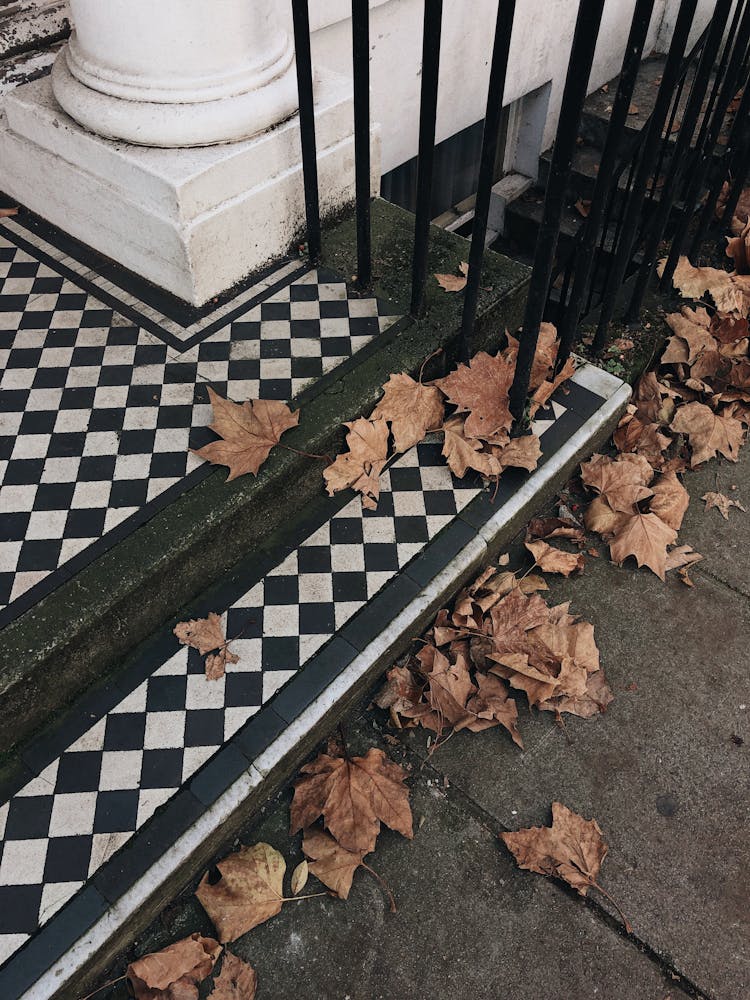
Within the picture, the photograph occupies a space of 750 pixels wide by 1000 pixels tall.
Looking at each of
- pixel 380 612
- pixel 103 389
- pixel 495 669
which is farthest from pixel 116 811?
pixel 103 389

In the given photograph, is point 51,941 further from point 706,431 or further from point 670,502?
point 706,431

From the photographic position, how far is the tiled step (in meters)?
2.55

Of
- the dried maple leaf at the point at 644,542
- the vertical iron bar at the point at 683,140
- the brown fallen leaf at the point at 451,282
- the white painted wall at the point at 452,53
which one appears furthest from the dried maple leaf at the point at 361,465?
the white painted wall at the point at 452,53

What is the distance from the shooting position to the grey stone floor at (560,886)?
2.32m

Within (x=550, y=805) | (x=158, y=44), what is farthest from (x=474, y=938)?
(x=158, y=44)

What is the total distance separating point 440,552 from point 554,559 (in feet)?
1.80

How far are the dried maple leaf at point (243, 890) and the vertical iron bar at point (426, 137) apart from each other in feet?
7.20

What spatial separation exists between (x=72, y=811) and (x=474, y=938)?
1.26 meters

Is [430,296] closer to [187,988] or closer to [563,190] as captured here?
[563,190]

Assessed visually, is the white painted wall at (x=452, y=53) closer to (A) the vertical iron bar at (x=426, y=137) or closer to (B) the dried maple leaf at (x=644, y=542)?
(A) the vertical iron bar at (x=426, y=137)

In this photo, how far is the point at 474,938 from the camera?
7.80 feet

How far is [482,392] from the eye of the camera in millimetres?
3281

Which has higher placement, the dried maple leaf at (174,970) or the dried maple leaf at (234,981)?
the dried maple leaf at (174,970)

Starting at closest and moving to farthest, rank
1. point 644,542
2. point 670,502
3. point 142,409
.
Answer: point 142,409 → point 644,542 → point 670,502
